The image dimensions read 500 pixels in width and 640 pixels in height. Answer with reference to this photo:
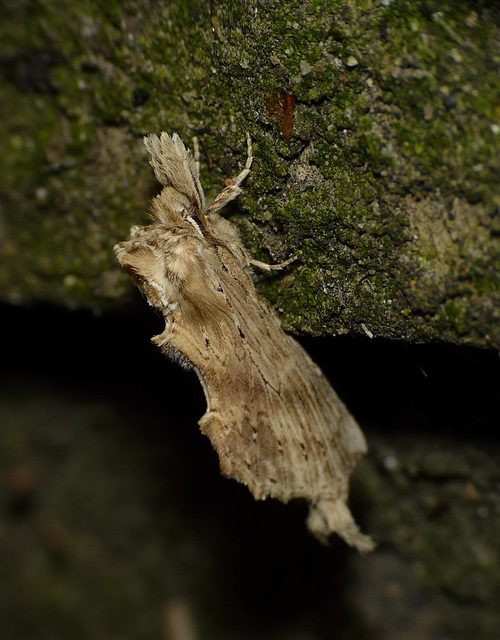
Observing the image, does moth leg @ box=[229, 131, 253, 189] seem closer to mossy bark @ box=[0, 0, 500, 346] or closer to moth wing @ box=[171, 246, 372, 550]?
mossy bark @ box=[0, 0, 500, 346]

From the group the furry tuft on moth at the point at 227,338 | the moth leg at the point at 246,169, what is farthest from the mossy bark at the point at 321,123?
the furry tuft on moth at the point at 227,338

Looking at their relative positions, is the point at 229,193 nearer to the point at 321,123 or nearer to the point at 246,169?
the point at 246,169

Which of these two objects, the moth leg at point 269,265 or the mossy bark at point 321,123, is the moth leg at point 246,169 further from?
the moth leg at point 269,265

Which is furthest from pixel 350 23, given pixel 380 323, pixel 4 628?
pixel 4 628

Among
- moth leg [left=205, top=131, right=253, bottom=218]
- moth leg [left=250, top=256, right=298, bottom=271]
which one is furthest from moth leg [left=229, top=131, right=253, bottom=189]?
moth leg [left=250, top=256, right=298, bottom=271]

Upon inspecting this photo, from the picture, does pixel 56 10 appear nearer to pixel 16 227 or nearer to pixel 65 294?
pixel 16 227

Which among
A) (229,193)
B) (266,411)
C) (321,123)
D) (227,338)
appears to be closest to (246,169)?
(229,193)

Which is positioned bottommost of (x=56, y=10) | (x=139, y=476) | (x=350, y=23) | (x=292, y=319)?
(x=139, y=476)
